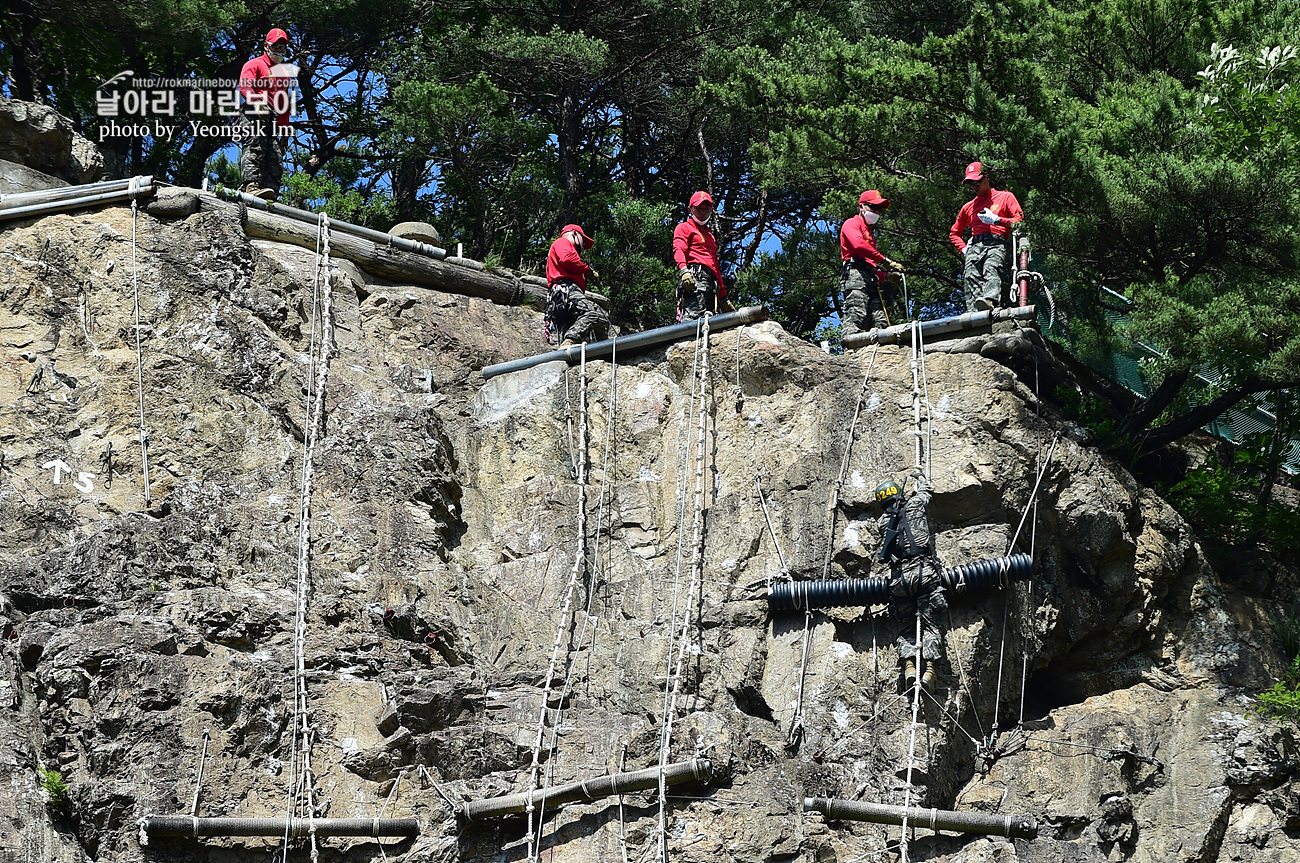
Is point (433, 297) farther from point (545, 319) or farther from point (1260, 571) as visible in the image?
point (1260, 571)

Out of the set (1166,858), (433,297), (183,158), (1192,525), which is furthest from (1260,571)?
(183,158)

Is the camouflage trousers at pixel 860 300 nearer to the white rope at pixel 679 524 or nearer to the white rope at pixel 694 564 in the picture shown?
the white rope at pixel 694 564

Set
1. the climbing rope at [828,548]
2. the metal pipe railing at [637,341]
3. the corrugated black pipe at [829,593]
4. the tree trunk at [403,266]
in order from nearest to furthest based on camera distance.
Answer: the climbing rope at [828,548] < the corrugated black pipe at [829,593] < the metal pipe railing at [637,341] < the tree trunk at [403,266]

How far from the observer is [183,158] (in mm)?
19562

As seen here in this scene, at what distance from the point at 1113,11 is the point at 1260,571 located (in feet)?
16.8

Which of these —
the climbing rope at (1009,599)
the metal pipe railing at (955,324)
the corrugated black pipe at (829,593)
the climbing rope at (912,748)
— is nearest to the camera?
the climbing rope at (912,748)

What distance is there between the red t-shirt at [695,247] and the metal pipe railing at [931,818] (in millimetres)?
5225

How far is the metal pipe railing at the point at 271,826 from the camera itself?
855 cm

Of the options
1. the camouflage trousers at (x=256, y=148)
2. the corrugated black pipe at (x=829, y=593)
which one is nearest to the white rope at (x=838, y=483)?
the corrugated black pipe at (x=829, y=593)

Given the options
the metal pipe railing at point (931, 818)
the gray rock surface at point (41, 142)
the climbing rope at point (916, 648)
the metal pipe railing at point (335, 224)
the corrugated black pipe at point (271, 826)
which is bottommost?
the metal pipe railing at point (931, 818)

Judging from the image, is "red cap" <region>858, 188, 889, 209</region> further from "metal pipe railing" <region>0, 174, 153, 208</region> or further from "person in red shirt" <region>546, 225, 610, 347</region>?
"metal pipe railing" <region>0, 174, 153, 208</region>

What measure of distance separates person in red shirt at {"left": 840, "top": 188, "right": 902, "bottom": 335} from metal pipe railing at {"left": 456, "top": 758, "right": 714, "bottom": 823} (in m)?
4.67

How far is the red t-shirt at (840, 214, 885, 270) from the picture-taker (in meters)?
12.6

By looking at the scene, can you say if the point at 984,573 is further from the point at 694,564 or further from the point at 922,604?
the point at 694,564
